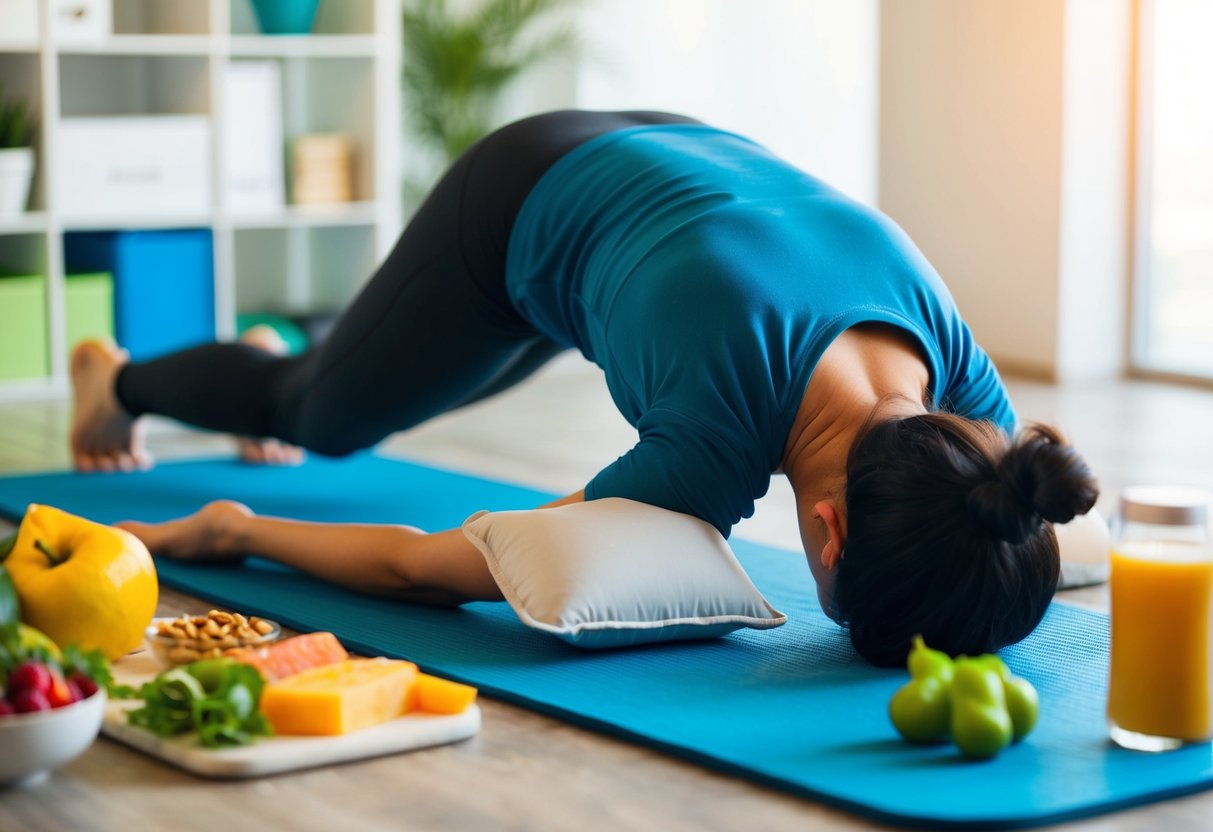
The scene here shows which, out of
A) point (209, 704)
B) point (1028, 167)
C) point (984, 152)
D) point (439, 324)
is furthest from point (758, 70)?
point (209, 704)

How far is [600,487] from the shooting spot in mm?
2010

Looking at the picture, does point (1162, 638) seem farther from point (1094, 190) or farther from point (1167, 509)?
point (1094, 190)

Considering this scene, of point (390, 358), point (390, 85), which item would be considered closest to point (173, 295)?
point (390, 85)

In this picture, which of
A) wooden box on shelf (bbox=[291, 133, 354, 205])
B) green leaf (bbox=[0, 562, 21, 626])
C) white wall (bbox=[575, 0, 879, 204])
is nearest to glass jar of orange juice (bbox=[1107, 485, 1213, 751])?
green leaf (bbox=[0, 562, 21, 626])

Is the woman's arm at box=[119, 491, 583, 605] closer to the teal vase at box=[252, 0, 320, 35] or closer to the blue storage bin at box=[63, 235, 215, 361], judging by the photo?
the blue storage bin at box=[63, 235, 215, 361]

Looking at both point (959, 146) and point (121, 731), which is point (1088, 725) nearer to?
point (121, 731)

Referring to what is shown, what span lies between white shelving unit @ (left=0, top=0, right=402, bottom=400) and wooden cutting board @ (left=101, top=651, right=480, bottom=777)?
8.87 feet

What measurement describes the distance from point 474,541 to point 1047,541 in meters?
0.64

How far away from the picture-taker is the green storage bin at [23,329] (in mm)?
4094

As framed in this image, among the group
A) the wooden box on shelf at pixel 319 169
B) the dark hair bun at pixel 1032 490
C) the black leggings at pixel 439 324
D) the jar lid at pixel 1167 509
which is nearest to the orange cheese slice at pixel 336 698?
the dark hair bun at pixel 1032 490

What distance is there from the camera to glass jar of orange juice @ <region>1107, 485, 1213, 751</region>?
1566 millimetres

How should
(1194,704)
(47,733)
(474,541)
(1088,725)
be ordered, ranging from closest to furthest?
(47,733) → (1194,704) → (1088,725) → (474,541)

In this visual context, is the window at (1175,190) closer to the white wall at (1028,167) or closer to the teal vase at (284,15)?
the white wall at (1028,167)

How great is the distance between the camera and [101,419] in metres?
3.22
